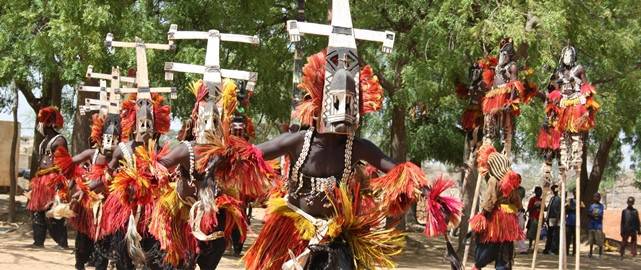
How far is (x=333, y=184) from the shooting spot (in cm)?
652

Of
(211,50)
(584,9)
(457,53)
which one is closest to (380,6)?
(457,53)

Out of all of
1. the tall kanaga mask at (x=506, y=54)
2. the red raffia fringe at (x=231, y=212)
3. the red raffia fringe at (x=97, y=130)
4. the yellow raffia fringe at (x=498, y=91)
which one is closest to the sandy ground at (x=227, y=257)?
the red raffia fringe at (x=97, y=130)

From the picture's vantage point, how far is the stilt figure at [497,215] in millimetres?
11375

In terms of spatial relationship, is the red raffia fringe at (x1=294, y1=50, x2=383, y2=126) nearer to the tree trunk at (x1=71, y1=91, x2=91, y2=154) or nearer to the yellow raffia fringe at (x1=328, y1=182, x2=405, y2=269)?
the yellow raffia fringe at (x1=328, y1=182, x2=405, y2=269)

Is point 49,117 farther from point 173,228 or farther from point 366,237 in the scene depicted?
point 366,237

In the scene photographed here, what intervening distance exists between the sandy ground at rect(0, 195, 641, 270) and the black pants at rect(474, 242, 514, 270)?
2690 mm

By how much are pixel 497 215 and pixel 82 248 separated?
467 centimetres

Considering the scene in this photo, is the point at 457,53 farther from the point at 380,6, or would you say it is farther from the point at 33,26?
the point at 33,26

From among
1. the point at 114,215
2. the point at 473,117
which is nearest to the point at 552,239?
the point at 473,117

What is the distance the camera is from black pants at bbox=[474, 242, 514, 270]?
11.6 meters

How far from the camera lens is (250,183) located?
6.43 m

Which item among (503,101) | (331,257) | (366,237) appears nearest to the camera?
(331,257)

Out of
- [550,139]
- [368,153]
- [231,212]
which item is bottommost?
[231,212]

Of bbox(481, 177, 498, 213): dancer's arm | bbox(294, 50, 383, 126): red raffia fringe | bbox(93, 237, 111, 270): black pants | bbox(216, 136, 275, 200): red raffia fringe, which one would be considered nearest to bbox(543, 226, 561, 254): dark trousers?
bbox(481, 177, 498, 213): dancer's arm
